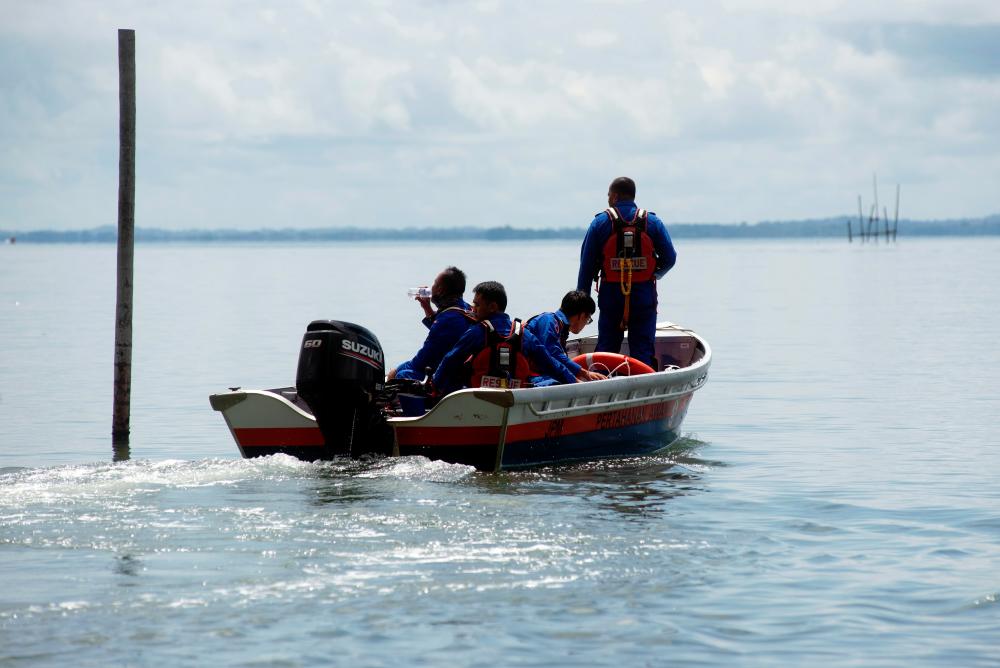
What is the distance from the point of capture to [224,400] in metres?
11.7

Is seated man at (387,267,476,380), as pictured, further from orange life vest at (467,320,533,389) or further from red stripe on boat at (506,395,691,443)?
red stripe on boat at (506,395,691,443)

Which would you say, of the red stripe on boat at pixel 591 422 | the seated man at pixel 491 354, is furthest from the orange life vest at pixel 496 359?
the red stripe on boat at pixel 591 422

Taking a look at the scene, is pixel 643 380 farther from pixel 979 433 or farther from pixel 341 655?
pixel 341 655

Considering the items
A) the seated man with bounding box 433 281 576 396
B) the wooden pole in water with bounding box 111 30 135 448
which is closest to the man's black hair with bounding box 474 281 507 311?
the seated man with bounding box 433 281 576 396

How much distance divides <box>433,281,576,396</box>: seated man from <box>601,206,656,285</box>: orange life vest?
2117 mm

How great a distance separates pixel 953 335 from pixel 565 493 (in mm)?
21967

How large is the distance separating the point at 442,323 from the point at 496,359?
0.57 meters

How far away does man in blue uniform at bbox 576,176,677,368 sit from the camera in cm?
1355

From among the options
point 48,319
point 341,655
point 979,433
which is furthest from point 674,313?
point 341,655

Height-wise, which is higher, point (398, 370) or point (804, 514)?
point (398, 370)

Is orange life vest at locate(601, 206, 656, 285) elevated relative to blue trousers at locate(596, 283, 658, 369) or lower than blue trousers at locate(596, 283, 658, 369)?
elevated

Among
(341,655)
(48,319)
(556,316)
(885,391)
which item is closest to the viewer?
(341,655)

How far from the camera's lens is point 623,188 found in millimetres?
13617

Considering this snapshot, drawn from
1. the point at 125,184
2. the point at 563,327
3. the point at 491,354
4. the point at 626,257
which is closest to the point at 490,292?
the point at 491,354
